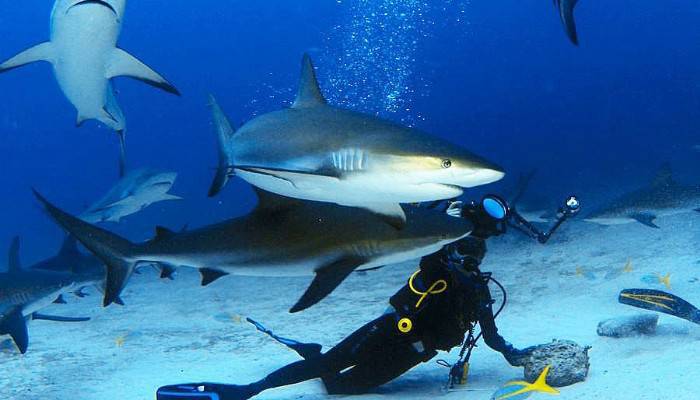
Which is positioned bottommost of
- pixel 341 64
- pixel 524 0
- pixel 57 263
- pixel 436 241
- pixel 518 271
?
pixel 518 271

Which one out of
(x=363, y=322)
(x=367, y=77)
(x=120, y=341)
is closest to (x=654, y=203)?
(x=363, y=322)

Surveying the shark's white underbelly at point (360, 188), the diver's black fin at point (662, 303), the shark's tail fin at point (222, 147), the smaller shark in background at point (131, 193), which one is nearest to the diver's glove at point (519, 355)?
the diver's black fin at point (662, 303)

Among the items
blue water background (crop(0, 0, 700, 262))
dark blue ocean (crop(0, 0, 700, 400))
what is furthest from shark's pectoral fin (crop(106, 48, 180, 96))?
blue water background (crop(0, 0, 700, 262))

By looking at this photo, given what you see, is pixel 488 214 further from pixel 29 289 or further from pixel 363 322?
pixel 29 289

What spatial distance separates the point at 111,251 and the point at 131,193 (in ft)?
17.7

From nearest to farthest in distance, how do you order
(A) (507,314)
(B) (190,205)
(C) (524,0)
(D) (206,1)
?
(A) (507,314)
(B) (190,205)
(D) (206,1)
(C) (524,0)

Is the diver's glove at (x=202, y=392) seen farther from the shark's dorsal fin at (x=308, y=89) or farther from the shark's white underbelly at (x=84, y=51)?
the shark's white underbelly at (x=84, y=51)

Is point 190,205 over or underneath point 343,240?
underneath

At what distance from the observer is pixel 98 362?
21.3ft

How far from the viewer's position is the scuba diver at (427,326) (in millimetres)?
4207

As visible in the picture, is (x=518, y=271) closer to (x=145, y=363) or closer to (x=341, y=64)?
(x=145, y=363)

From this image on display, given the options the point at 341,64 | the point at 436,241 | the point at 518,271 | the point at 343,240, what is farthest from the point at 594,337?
the point at 341,64

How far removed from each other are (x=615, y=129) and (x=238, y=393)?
60.3 meters

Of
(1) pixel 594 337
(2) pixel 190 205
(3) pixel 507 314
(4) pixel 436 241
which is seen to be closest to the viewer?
(4) pixel 436 241
